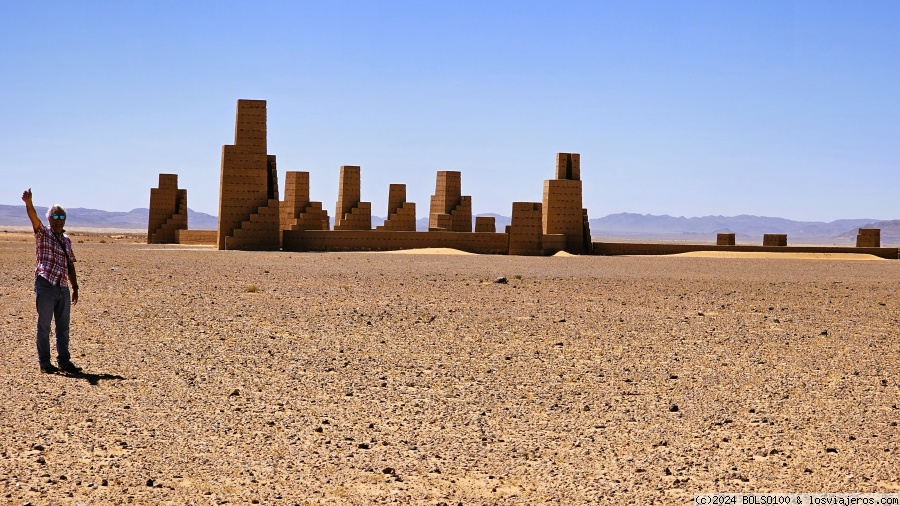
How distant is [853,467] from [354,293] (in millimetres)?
11605

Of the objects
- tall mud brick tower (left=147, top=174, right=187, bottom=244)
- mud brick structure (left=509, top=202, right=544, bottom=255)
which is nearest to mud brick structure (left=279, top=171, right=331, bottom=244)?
tall mud brick tower (left=147, top=174, right=187, bottom=244)

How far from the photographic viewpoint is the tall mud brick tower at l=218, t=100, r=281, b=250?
3500 centimetres

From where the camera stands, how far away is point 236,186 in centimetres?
3572

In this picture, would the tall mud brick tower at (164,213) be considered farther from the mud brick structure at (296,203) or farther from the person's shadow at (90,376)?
the person's shadow at (90,376)

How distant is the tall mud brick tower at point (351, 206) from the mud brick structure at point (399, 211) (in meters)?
1.22

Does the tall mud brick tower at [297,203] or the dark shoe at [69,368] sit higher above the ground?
the tall mud brick tower at [297,203]

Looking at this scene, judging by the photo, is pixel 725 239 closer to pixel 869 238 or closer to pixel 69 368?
pixel 869 238

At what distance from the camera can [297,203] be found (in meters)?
45.2

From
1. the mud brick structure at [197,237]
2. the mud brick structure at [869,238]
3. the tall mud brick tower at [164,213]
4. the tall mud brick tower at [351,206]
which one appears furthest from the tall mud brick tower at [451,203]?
Answer: the mud brick structure at [869,238]

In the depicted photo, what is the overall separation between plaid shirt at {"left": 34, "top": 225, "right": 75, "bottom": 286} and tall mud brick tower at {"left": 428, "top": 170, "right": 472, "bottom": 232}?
119 ft

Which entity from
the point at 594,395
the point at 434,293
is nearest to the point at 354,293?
the point at 434,293

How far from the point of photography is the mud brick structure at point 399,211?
46.3 m

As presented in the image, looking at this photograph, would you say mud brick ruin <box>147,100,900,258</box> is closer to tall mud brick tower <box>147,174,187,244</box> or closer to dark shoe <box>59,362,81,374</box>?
tall mud brick tower <box>147,174,187,244</box>

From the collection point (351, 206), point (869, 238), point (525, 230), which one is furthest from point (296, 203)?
point (869, 238)
